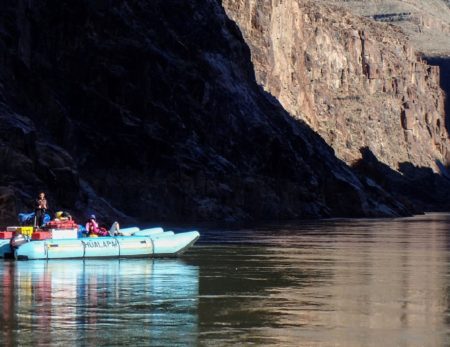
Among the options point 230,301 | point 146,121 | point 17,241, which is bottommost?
point 230,301

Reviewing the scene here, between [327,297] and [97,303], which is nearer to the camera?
[97,303]

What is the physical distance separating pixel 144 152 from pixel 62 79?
10.4 m

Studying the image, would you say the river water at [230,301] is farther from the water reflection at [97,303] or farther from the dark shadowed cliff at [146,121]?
the dark shadowed cliff at [146,121]

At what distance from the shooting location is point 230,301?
3947 centimetres

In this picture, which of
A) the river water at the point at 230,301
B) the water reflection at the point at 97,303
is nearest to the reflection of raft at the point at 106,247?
the river water at the point at 230,301

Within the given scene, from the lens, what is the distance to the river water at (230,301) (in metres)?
31.9

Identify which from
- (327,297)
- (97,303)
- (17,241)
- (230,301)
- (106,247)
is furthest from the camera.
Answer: (106,247)

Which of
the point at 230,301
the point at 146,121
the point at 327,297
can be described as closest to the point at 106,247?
the point at 327,297

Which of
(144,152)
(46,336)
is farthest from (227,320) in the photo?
(144,152)

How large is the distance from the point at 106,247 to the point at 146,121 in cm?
7547

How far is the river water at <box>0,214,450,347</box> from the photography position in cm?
3188

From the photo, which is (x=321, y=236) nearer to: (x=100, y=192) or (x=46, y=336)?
(x=100, y=192)

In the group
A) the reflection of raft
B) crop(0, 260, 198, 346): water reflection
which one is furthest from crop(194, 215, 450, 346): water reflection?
the reflection of raft

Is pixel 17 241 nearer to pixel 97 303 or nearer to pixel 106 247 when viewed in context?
pixel 106 247
